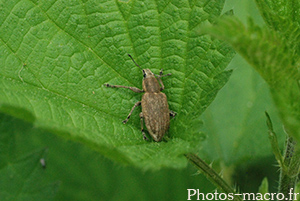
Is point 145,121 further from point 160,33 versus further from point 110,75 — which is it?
point 160,33

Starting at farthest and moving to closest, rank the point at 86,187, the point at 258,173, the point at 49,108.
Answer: the point at 258,173 → the point at 86,187 → the point at 49,108

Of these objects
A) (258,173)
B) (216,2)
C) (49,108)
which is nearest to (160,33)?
(216,2)

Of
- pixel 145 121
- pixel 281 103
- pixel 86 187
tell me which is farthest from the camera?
pixel 86 187

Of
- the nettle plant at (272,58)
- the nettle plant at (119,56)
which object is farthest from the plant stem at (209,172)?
the nettle plant at (272,58)

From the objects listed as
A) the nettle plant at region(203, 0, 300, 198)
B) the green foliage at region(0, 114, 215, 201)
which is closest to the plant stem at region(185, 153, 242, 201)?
the nettle plant at region(203, 0, 300, 198)

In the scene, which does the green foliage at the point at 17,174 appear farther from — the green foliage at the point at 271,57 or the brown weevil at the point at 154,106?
the green foliage at the point at 271,57

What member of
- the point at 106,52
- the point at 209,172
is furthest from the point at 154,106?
the point at 209,172
